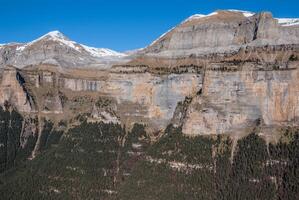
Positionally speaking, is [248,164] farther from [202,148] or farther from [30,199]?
[30,199]

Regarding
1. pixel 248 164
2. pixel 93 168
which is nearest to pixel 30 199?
pixel 93 168

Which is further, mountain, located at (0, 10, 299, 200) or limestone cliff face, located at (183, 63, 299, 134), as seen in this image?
limestone cliff face, located at (183, 63, 299, 134)

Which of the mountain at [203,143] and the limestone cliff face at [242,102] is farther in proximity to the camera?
the limestone cliff face at [242,102]

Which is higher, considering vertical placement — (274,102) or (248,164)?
(274,102)

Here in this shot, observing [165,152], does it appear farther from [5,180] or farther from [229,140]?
[5,180]

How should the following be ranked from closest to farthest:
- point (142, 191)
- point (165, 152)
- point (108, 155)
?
point (142, 191)
point (165, 152)
point (108, 155)

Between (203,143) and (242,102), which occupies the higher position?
(242,102)

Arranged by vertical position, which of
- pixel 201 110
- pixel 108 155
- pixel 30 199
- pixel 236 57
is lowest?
pixel 30 199

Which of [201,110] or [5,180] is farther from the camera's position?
[5,180]

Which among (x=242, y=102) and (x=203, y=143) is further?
(x=242, y=102)

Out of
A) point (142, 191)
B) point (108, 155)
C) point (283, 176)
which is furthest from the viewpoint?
point (108, 155)
